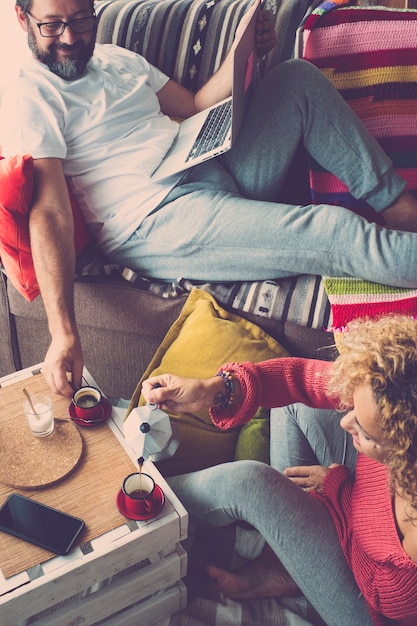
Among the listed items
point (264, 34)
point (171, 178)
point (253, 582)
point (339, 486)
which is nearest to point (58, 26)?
point (171, 178)

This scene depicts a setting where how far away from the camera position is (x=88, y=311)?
1616 mm

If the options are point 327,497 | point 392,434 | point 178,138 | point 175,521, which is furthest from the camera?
point 178,138

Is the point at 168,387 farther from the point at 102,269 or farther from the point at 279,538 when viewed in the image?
the point at 102,269

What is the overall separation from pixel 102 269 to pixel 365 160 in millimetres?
814

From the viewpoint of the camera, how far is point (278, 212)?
1.49 m

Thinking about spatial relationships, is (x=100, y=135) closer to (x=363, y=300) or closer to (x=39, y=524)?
(x=363, y=300)

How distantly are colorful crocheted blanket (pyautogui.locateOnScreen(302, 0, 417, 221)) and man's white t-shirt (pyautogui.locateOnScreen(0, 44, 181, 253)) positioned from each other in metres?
0.52

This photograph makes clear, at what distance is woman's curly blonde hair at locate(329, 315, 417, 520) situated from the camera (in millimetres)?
813

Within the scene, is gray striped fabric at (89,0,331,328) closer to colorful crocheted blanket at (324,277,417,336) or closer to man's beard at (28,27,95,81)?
man's beard at (28,27,95,81)

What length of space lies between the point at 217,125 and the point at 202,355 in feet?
2.19

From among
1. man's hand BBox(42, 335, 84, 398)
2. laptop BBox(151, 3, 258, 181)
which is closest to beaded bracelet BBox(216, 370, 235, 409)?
man's hand BBox(42, 335, 84, 398)

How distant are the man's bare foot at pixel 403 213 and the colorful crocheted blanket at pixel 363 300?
0.95 feet

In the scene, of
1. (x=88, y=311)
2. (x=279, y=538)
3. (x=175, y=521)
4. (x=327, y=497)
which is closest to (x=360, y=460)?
(x=327, y=497)

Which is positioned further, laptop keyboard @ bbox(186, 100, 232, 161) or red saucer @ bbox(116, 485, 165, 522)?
laptop keyboard @ bbox(186, 100, 232, 161)
